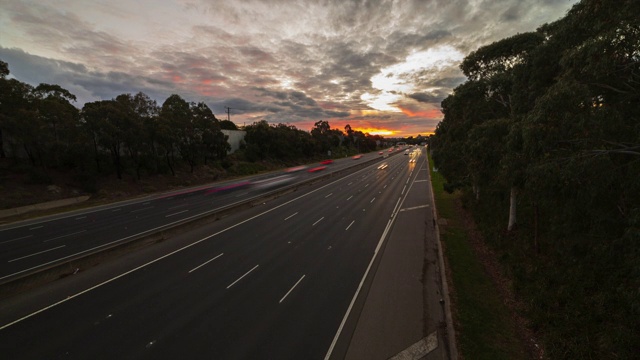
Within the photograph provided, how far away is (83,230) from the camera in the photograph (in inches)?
915

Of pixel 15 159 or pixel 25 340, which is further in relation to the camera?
pixel 15 159

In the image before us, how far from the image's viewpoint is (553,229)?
1480 cm

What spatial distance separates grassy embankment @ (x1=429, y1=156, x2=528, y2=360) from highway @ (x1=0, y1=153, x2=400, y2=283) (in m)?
20.6

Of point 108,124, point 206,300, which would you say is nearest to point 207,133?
point 108,124

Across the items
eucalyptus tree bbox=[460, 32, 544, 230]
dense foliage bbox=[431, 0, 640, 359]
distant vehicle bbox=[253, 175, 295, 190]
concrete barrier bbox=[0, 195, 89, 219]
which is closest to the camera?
dense foliage bbox=[431, 0, 640, 359]

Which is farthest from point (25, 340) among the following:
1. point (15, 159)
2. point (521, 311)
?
point (15, 159)

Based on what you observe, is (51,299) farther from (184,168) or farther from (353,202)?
(184,168)

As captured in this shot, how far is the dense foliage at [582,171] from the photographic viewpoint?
8492 millimetres

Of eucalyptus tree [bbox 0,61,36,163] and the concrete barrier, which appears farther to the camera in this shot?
eucalyptus tree [bbox 0,61,36,163]

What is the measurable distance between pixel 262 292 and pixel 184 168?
176ft

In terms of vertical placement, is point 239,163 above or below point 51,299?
above

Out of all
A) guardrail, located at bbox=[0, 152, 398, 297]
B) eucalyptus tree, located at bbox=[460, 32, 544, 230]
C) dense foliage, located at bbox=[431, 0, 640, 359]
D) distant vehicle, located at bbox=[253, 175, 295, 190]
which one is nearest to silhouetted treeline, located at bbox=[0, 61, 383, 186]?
distant vehicle, located at bbox=[253, 175, 295, 190]

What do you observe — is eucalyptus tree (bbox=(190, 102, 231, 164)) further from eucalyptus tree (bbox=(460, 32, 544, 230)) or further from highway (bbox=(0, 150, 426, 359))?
eucalyptus tree (bbox=(460, 32, 544, 230))

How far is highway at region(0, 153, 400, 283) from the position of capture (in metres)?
17.0
